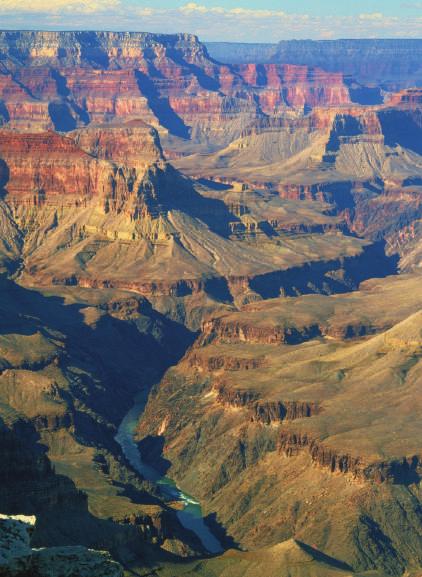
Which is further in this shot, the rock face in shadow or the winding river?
the winding river

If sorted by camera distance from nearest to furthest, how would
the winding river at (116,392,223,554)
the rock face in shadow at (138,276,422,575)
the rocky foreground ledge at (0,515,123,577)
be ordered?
1. the rocky foreground ledge at (0,515,123,577)
2. the rock face in shadow at (138,276,422,575)
3. the winding river at (116,392,223,554)

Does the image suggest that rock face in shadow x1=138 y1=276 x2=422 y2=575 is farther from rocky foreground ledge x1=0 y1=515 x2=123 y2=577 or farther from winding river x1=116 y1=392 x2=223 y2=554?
rocky foreground ledge x1=0 y1=515 x2=123 y2=577

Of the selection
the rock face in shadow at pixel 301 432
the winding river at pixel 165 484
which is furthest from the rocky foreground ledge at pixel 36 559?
the winding river at pixel 165 484

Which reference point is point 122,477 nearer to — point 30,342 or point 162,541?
point 162,541

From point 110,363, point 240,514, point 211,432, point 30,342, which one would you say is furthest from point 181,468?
point 110,363

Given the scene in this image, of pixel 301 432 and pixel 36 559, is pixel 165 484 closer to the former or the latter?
pixel 301 432

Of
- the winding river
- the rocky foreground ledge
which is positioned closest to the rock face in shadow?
the winding river
